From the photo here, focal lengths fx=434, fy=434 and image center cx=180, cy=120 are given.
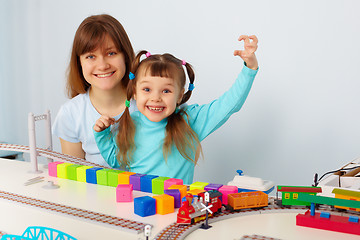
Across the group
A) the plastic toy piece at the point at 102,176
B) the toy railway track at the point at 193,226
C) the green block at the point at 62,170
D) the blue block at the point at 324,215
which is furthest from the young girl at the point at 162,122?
the blue block at the point at 324,215

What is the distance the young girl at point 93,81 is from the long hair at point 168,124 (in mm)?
312

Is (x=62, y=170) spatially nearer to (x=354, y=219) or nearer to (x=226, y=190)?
(x=226, y=190)

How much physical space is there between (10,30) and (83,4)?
3.20 ft

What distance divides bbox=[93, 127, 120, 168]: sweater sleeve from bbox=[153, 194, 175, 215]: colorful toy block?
2.61 ft

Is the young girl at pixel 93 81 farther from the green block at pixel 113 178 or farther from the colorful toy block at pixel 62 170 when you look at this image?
the green block at pixel 113 178

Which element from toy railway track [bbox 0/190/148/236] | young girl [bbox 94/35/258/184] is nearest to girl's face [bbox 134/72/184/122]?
young girl [bbox 94/35/258/184]

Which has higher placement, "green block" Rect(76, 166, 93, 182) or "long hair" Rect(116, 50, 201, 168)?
"long hair" Rect(116, 50, 201, 168)

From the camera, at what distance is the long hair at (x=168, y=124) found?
6.43ft

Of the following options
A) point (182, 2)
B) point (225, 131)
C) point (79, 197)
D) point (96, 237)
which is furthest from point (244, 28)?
point (96, 237)

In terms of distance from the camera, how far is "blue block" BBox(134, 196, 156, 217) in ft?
4.41

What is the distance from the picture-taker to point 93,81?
2379mm

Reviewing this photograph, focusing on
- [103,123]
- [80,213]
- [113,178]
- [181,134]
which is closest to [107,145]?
[103,123]

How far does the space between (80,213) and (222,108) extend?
3.00ft

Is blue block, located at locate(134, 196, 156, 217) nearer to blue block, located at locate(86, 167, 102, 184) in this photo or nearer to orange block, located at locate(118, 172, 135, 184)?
orange block, located at locate(118, 172, 135, 184)
